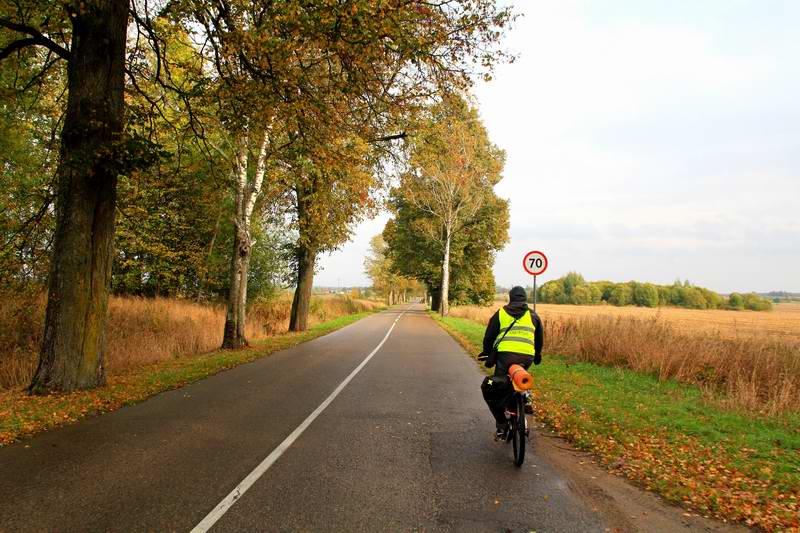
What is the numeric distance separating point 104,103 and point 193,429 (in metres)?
5.77

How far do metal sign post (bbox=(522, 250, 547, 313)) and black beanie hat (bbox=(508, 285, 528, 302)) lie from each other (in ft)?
29.9

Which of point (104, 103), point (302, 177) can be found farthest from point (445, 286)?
point (104, 103)

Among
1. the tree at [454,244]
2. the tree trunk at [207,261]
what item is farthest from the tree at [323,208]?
the tree at [454,244]

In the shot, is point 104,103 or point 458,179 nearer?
point 104,103

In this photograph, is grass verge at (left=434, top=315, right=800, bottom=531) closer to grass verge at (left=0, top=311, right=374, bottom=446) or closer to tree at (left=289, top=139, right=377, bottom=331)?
grass verge at (left=0, top=311, right=374, bottom=446)

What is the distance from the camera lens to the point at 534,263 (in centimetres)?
1468

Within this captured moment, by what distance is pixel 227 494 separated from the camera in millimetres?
4145

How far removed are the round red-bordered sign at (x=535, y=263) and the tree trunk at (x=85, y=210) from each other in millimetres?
11317

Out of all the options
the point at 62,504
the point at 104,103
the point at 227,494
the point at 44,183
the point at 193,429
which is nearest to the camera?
the point at 62,504

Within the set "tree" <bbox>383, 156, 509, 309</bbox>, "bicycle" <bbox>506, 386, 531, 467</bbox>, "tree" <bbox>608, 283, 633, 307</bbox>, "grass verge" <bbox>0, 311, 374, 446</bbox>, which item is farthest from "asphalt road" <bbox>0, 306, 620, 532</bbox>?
"tree" <bbox>608, 283, 633, 307</bbox>

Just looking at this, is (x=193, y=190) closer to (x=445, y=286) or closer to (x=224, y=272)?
(x=224, y=272)

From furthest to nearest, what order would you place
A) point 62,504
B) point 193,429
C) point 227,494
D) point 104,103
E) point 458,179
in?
point 458,179
point 104,103
point 193,429
point 227,494
point 62,504

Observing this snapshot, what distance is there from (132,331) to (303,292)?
8371 mm

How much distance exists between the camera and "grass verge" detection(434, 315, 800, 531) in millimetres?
4391
